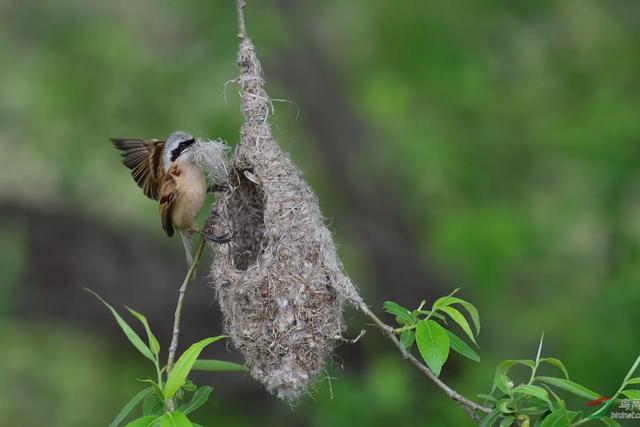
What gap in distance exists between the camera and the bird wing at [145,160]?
372 centimetres

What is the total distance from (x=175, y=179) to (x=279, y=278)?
671 millimetres

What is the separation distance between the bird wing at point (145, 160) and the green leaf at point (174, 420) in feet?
4.75

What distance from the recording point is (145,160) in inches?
150

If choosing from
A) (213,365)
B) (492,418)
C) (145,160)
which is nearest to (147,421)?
(213,365)

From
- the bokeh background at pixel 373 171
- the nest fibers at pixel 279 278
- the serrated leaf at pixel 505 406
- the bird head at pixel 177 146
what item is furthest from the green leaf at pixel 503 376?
the bokeh background at pixel 373 171

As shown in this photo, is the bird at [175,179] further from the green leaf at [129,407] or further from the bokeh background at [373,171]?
the bokeh background at [373,171]

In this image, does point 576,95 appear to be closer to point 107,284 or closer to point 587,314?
point 587,314

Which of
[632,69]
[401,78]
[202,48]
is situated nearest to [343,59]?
[401,78]

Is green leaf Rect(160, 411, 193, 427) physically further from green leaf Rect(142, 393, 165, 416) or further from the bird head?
the bird head

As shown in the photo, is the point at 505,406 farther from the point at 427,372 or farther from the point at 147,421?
the point at 147,421

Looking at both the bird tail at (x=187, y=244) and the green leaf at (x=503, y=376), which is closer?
the green leaf at (x=503, y=376)

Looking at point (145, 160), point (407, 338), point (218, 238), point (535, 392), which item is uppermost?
point (145, 160)

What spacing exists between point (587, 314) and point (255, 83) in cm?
405

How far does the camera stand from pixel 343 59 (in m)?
8.90
